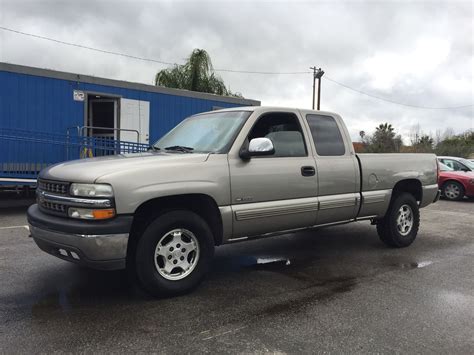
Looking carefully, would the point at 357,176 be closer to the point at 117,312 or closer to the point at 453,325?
the point at 453,325

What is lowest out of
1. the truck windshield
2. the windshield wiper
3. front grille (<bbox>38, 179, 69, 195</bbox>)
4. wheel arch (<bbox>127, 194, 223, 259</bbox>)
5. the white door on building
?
wheel arch (<bbox>127, 194, 223, 259</bbox>)

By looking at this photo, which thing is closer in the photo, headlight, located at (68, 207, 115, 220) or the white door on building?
headlight, located at (68, 207, 115, 220)

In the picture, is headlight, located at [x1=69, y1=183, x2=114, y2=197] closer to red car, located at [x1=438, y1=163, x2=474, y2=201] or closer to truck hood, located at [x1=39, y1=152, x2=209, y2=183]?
A: truck hood, located at [x1=39, y1=152, x2=209, y2=183]

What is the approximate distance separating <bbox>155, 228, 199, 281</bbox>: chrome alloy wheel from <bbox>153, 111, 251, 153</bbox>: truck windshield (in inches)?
37.6

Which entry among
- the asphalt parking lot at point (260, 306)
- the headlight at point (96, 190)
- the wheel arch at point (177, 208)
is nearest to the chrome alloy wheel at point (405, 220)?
the asphalt parking lot at point (260, 306)

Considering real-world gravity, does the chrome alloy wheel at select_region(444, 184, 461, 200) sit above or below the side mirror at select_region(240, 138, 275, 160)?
below

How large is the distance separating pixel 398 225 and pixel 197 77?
23.7m

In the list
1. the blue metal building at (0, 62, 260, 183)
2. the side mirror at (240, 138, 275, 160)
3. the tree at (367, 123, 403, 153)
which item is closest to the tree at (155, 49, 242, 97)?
the blue metal building at (0, 62, 260, 183)

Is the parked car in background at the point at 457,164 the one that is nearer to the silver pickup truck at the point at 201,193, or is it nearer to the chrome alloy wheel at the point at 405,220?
the chrome alloy wheel at the point at 405,220

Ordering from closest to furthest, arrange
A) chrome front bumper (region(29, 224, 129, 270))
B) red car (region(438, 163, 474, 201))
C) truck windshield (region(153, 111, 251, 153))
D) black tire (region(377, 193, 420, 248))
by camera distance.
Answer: chrome front bumper (region(29, 224, 129, 270)), truck windshield (region(153, 111, 251, 153)), black tire (region(377, 193, 420, 248)), red car (region(438, 163, 474, 201))

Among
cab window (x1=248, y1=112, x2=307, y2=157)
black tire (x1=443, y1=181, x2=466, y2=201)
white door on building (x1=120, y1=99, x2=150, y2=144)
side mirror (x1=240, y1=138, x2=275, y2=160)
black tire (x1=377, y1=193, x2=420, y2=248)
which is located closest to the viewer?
side mirror (x1=240, y1=138, x2=275, y2=160)

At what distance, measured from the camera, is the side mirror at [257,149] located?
4.50 m

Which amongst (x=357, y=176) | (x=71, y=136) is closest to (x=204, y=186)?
(x=357, y=176)

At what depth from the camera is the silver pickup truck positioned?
3.80 m
